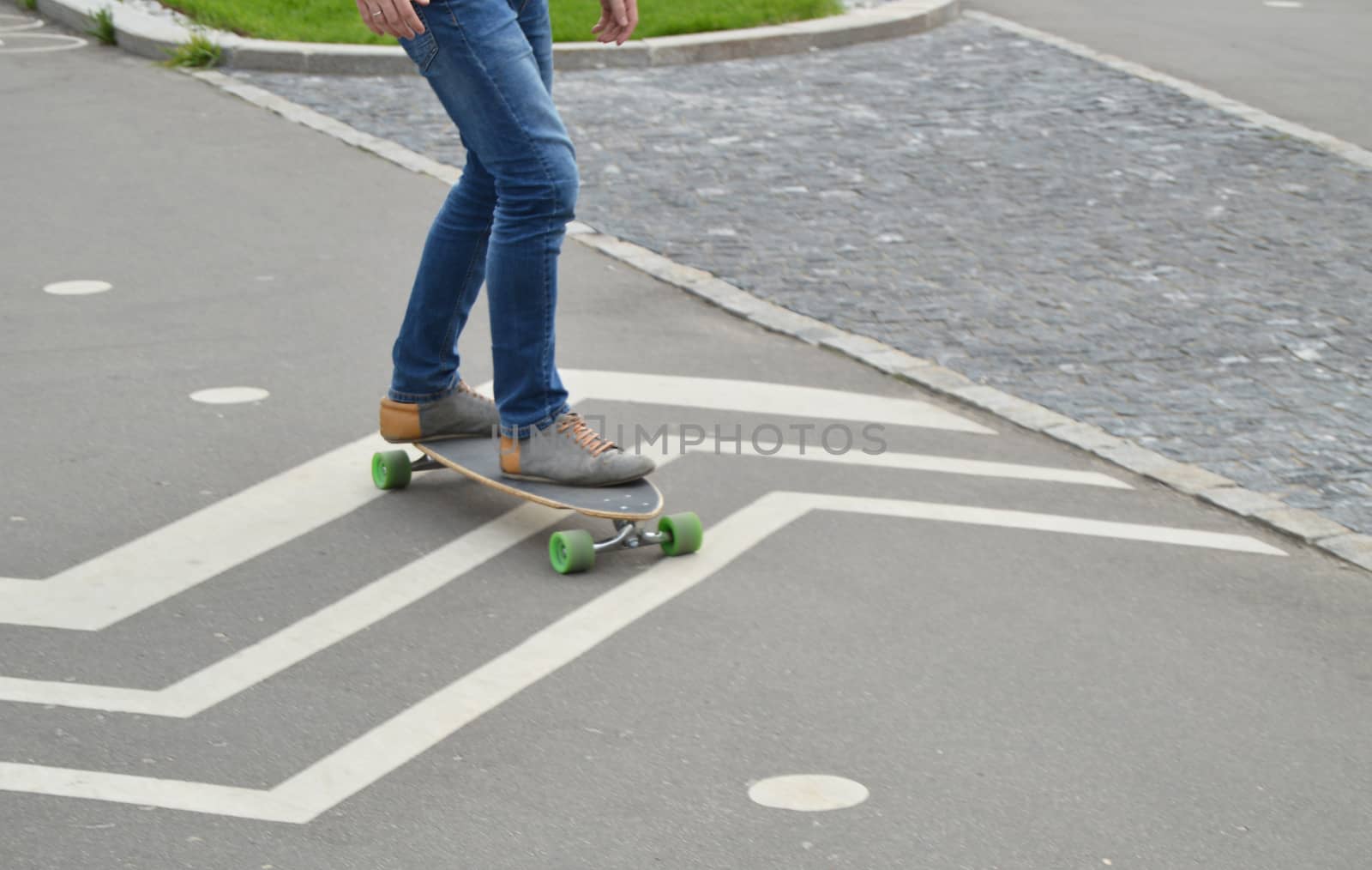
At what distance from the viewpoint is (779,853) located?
3076 millimetres

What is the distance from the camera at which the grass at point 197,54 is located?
36.7 feet

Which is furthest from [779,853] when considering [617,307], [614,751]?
[617,307]

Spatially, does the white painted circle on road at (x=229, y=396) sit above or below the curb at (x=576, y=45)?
below

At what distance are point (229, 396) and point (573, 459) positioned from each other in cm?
157

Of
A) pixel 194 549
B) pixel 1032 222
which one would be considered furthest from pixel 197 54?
pixel 194 549

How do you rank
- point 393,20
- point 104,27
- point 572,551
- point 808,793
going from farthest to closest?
point 104,27 < point 572,551 < point 393,20 < point 808,793

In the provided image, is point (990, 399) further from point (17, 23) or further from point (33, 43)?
point (17, 23)

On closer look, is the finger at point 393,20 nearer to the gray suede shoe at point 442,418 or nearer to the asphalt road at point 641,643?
the gray suede shoe at point 442,418

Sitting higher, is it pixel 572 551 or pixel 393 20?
pixel 393 20

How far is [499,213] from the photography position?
4309 mm

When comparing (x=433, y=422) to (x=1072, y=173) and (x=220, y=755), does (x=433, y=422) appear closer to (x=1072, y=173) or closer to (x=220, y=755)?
(x=220, y=755)

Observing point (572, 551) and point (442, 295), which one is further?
point (442, 295)

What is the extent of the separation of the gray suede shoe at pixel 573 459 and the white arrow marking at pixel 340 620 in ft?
0.68

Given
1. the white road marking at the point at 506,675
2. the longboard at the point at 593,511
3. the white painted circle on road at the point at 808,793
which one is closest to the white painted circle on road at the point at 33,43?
the longboard at the point at 593,511
